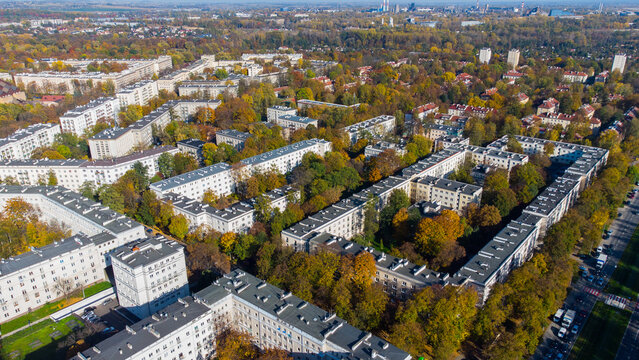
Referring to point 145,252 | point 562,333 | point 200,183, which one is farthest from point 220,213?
point 562,333

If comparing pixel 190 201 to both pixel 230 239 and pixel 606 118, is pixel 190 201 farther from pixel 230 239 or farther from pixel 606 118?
pixel 606 118

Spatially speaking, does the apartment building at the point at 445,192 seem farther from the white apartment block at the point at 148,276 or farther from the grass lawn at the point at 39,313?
the grass lawn at the point at 39,313

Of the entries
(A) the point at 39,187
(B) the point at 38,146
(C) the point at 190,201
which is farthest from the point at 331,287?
(B) the point at 38,146

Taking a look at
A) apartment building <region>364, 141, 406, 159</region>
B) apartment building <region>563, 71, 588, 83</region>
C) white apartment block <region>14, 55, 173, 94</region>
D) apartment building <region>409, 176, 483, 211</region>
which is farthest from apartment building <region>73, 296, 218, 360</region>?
apartment building <region>563, 71, 588, 83</region>

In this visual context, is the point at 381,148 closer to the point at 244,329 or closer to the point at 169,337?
the point at 244,329

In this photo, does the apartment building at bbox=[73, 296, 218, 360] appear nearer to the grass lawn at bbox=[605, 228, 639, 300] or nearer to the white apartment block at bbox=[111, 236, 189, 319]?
the white apartment block at bbox=[111, 236, 189, 319]
